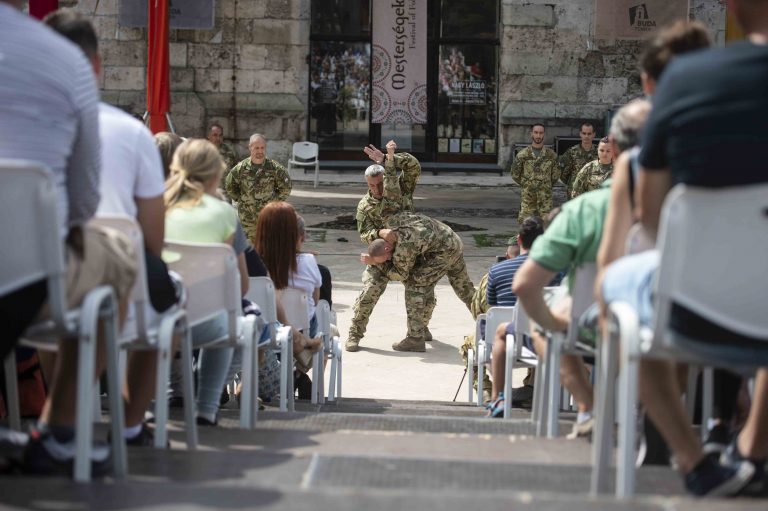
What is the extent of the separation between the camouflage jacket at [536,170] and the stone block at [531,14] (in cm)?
507

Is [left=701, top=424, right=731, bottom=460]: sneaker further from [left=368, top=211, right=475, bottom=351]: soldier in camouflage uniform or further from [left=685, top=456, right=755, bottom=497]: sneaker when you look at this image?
[left=368, top=211, right=475, bottom=351]: soldier in camouflage uniform

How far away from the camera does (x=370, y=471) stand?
360 cm

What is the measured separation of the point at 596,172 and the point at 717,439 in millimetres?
11158

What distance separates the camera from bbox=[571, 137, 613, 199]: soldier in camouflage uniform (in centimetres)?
1470

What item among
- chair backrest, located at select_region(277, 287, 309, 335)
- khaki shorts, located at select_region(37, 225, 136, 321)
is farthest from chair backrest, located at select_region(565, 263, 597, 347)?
chair backrest, located at select_region(277, 287, 309, 335)

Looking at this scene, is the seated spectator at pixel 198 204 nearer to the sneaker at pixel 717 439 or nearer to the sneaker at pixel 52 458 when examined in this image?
the sneaker at pixel 52 458

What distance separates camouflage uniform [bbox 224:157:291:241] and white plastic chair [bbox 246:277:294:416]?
7394mm

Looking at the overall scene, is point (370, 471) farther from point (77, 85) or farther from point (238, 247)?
point (238, 247)

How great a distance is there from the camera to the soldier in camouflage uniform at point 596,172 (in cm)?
1470

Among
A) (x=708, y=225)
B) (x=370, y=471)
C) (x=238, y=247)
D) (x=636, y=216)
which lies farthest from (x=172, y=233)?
(x=708, y=225)

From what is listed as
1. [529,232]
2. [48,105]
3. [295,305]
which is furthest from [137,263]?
[529,232]

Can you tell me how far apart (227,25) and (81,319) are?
60.9 feet

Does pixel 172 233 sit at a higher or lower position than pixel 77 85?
lower

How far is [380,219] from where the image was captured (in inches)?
440
